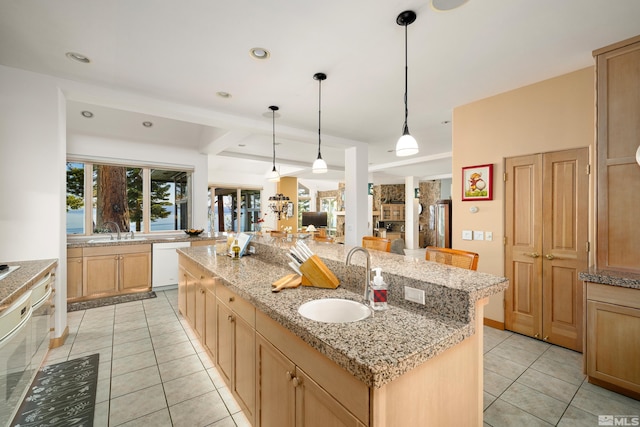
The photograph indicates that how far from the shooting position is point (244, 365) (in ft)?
5.51

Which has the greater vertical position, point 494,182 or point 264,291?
point 494,182

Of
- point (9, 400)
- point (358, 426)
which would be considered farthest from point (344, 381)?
point (9, 400)

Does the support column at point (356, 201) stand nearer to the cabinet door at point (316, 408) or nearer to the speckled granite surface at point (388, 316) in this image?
the speckled granite surface at point (388, 316)

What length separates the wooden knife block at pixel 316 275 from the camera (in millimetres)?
1752

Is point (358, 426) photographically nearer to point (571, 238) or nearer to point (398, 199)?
point (571, 238)

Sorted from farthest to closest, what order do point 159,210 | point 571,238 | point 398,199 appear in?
point 398,199 < point 159,210 < point 571,238

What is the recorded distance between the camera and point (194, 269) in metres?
2.76

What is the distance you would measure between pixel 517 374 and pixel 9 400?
11.7ft

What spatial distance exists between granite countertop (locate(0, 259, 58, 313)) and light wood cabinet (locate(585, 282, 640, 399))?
3.84 metres

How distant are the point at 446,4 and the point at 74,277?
17.6ft

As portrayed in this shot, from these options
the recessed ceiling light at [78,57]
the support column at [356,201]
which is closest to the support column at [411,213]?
the support column at [356,201]

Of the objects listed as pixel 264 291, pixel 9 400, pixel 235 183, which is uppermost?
pixel 235 183
